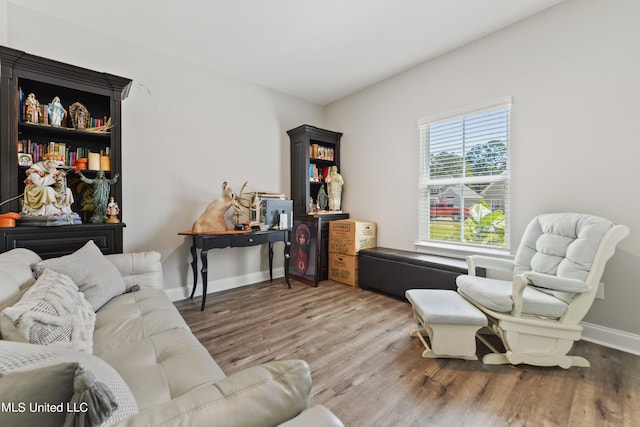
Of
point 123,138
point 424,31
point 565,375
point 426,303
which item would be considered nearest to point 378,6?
point 424,31

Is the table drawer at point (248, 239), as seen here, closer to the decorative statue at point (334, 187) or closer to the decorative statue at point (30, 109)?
the decorative statue at point (334, 187)

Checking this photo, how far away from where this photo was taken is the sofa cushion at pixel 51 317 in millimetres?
855

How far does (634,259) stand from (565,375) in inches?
42.3

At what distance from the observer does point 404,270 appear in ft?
9.53

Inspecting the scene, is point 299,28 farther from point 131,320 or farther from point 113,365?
point 113,365

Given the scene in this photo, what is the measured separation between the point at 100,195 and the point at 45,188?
33cm

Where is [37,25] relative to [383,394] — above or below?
above

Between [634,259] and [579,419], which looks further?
[634,259]

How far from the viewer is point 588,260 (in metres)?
1.73

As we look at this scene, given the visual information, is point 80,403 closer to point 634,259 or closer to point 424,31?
point 634,259

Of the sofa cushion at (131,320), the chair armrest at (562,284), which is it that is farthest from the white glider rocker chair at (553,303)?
the sofa cushion at (131,320)

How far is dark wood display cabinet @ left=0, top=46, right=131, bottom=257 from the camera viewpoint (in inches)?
74.7

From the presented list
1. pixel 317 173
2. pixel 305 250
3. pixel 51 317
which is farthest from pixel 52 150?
pixel 317 173

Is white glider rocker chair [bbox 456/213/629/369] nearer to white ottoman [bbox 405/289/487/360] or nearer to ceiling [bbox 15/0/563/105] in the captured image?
white ottoman [bbox 405/289/487/360]
